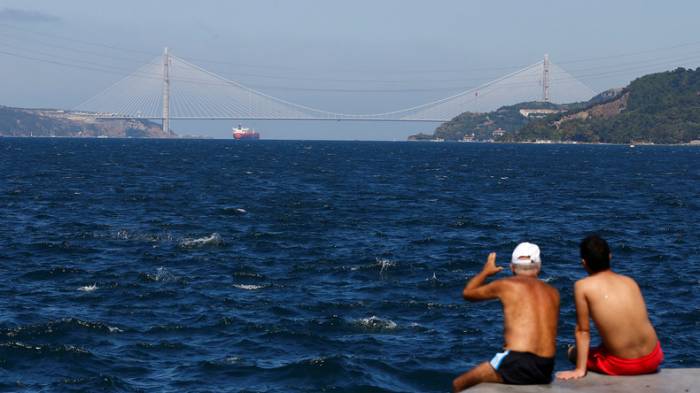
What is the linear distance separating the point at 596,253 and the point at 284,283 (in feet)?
61.9

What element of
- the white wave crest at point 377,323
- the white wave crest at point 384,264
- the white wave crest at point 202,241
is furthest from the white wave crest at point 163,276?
the white wave crest at point 377,323

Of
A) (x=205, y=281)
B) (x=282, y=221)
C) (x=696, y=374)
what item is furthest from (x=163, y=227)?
(x=696, y=374)

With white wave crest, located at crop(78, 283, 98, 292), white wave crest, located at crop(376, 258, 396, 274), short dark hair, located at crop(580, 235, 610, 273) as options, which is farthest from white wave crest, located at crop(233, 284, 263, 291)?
short dark hair, located at crop(580, 235, 610, 273)

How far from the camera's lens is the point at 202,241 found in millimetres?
37219

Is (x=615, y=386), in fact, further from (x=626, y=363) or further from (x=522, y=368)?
(x=522, y=368)

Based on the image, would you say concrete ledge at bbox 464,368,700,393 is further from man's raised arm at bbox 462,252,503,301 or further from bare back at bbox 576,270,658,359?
man's raised arm at bbox 462,252,503,301

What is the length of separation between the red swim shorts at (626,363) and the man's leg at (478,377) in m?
1.26

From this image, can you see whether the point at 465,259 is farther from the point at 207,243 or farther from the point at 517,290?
the point at 517,290

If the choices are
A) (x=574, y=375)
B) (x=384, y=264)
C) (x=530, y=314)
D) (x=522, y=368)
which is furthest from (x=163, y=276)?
(x=530, y=314)

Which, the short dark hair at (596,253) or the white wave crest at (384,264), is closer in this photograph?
the short dark hair at (596,253)

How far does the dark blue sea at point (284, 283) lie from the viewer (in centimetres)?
1959

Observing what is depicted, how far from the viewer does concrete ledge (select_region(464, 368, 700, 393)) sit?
33.6ft

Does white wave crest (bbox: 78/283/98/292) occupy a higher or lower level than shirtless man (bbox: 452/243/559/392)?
lower

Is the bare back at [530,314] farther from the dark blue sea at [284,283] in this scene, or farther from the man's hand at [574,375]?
the dark blue sea at [284,283]
